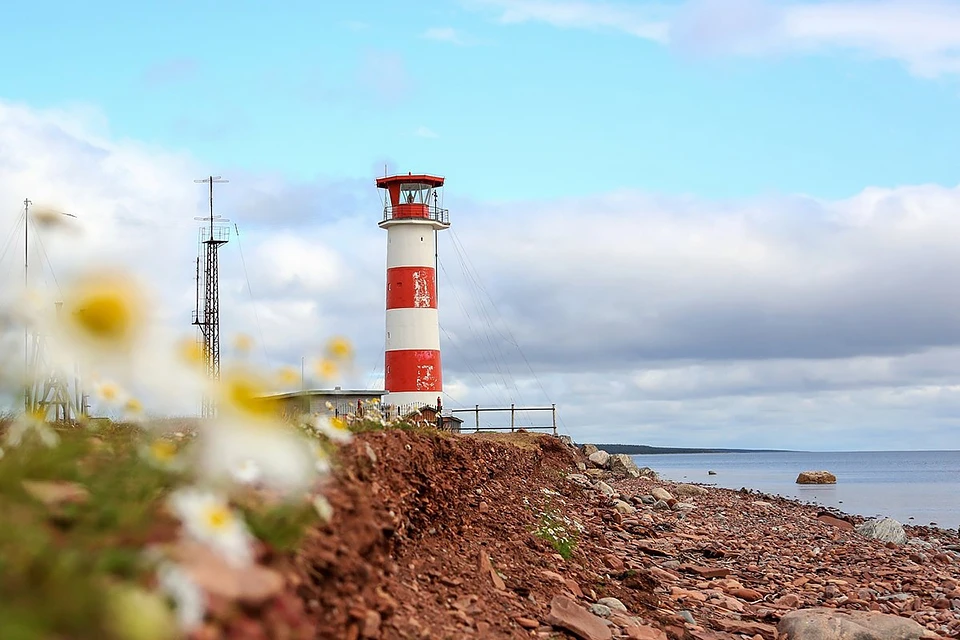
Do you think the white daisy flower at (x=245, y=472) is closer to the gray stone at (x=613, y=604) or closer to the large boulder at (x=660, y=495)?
the gray stone at (x=613, y=604)

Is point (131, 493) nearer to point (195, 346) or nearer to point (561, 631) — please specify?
point (195, 346)

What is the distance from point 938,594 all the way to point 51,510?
51.0 ft

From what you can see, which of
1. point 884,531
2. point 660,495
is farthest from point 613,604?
point 660,495

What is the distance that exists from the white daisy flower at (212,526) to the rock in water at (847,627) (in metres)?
9.14

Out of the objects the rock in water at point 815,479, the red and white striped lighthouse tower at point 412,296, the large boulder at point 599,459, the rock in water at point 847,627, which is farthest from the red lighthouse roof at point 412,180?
the rock in water at point 815,479

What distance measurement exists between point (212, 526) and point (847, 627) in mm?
9534

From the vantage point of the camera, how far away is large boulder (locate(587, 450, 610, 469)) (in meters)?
39.0

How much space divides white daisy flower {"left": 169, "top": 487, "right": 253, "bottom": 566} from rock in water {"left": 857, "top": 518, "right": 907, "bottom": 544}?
23790 millimetres

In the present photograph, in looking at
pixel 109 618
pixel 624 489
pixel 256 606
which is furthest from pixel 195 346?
pixel 624 489

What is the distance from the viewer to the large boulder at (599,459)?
128ft

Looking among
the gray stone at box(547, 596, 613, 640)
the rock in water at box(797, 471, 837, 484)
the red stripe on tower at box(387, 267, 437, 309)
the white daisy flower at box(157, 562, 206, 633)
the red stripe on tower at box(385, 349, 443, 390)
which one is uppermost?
the red stripe on tower at box(387, 267, 437, 309)

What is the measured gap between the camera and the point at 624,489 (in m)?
30.4

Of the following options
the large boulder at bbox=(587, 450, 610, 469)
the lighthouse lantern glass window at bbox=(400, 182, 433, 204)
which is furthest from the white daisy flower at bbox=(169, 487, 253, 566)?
the large boulder at bbox=(587, 450, 610, 469)

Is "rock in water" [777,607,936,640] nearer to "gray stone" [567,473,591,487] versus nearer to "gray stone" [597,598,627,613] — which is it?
"gray stone" [597,598,627,613]
